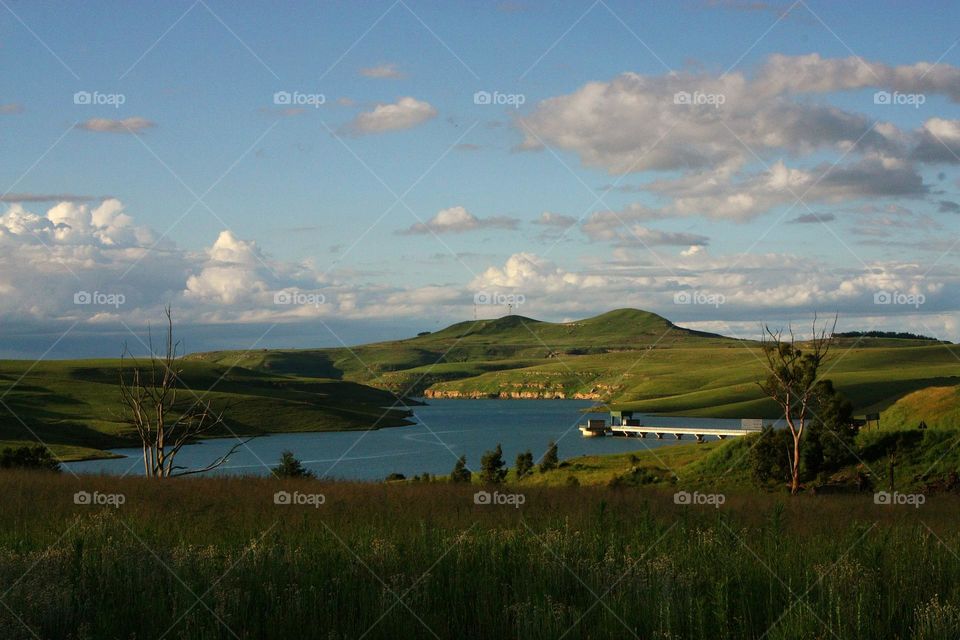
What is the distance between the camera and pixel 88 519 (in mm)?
15008

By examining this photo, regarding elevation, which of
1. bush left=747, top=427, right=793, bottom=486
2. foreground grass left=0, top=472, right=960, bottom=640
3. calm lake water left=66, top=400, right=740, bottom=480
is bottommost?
calm lake water left=66, top=400, right=740, bottom=480

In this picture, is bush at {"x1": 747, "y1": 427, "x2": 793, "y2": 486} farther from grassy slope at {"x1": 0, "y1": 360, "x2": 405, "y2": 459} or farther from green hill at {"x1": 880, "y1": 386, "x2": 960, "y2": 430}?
grassy slope at {"x1": 0, "y1": 360, "x2": 405, "y2": 459}

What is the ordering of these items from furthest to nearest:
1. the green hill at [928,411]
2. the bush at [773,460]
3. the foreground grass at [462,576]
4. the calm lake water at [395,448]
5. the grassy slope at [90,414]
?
the grassy slope at [90,414], the calm lake water at [395,448], the green hill at [928,411], the bush at [773,460], the foreground grass at [462,576]

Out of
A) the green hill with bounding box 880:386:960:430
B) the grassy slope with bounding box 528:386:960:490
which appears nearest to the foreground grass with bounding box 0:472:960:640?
the grassy slope with bounding box 528:386:960:490

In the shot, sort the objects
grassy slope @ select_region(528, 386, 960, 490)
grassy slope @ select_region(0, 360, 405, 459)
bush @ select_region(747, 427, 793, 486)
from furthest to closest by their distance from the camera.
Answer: grassy slope @ select_region(0, 360, 405, 459) → bush @ select_region(747, 427, 793, 486) → grassy slope @ select_region(528, 386, 960, 490)

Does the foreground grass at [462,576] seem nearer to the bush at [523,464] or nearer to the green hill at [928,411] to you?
the green hill at [928,411]

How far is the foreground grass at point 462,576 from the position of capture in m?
9.49

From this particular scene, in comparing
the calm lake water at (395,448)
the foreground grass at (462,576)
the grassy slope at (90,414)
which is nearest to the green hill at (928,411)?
the foreground grass at (462,576)

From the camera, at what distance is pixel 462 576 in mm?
11148

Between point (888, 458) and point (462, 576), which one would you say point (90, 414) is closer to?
point (888, 458)

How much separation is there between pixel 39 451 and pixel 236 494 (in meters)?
41.1

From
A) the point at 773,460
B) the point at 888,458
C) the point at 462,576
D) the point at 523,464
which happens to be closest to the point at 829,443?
the point at 888,458

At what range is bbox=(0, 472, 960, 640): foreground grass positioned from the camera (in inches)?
374

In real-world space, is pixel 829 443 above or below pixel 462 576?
below
